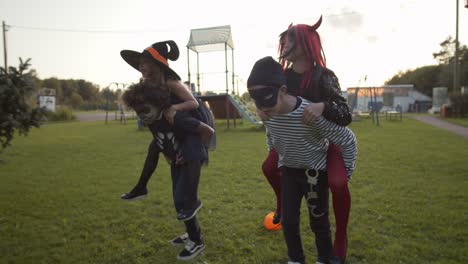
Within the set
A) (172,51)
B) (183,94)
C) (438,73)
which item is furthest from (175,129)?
(438,73)

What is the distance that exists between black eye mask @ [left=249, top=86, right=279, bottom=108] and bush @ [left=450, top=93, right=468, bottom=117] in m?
26.8

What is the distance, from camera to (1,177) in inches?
279

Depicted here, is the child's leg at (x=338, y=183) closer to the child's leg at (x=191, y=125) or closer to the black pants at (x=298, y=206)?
the black pants at (x=298, y=206)

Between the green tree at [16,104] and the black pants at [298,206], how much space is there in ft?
12.8

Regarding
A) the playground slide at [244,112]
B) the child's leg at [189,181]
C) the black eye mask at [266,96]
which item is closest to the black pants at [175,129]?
the child's leg at [189,181]

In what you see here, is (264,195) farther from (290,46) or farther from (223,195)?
(290,46)

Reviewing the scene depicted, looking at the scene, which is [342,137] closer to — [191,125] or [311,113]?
[311,113]

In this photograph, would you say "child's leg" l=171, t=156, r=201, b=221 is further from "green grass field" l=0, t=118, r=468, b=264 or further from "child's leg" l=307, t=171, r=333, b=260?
"child's leg" l=307, t=171, r=333, b=260

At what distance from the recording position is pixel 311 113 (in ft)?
6.62

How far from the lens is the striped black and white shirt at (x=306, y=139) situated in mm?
2139

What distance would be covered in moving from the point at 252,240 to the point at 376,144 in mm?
8564

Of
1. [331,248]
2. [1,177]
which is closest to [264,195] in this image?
[331,248]

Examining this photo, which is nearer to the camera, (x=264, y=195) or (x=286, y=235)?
(x=286, y=235)

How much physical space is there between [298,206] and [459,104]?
2671 centimetres
